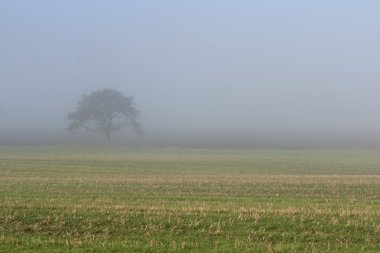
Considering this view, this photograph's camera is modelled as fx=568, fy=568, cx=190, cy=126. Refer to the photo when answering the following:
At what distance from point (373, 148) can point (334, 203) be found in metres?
78.5

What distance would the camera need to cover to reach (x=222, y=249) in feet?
39.8

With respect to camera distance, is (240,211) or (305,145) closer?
(240,211)

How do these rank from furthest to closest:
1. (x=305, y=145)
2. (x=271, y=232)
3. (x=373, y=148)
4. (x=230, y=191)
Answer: (x=305, y=145), (x=373, y=148), (x=230, y=191), (x=271, y=232)

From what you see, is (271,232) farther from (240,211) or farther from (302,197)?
(302,197)

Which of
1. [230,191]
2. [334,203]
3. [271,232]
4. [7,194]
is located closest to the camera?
[271,232]

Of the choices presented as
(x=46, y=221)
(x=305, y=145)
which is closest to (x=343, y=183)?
(x=46, y=221)

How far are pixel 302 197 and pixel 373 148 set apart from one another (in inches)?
2999

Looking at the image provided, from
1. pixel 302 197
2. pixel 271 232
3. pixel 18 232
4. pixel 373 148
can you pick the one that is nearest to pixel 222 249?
pixel 271 232

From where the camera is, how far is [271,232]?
13.9 m

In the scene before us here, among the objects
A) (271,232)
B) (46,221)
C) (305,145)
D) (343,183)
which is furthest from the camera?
(305,145)

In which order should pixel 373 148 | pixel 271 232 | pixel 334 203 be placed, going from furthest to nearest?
1. pixel 373 148
2. pixel 334 203
3. pixel 271 232

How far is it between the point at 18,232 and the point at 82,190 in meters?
10.9

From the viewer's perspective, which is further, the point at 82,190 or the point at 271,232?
the point at 82,190

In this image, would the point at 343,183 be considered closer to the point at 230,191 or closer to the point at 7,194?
the point at 230,191
